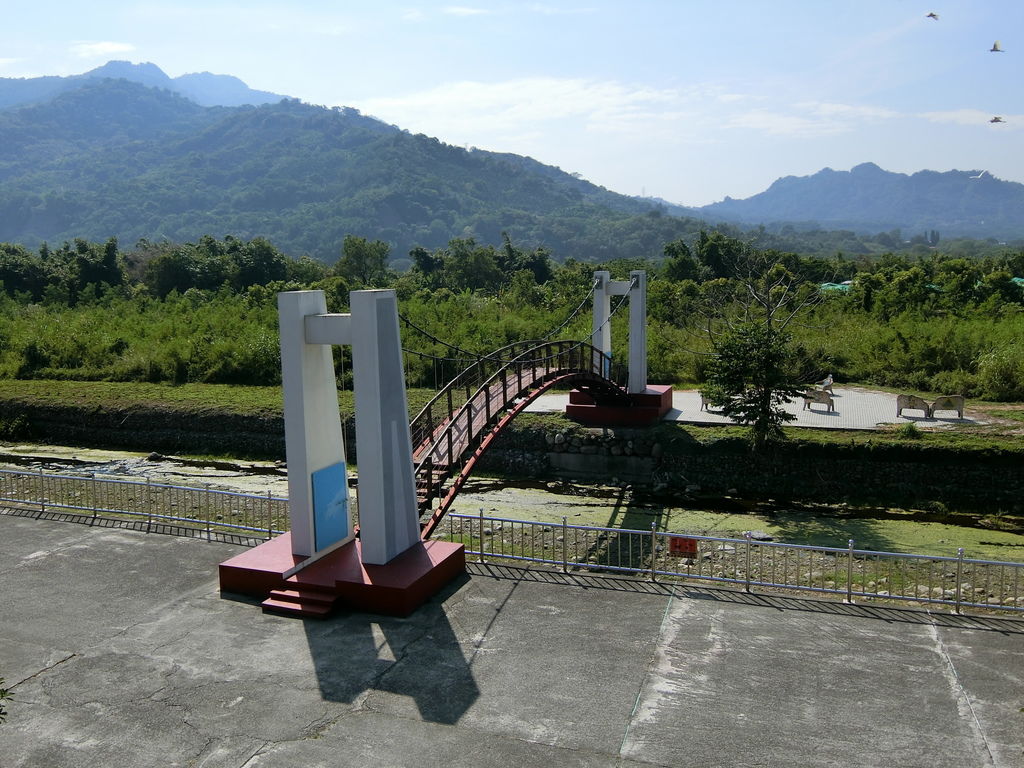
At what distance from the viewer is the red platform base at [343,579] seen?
916 centimetres

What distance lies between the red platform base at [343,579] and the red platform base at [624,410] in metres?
9.67

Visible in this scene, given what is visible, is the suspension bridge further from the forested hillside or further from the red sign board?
the forested hillside

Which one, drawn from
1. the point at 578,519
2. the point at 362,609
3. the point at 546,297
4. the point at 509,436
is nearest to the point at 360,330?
the point at 362,609

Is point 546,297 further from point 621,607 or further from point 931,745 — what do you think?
point 931,745

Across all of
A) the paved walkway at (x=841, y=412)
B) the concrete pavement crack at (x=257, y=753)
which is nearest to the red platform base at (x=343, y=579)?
the concrete pavement crack at (x=257, y=753)

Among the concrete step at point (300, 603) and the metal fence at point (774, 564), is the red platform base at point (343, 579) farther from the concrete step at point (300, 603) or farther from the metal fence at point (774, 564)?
the metal fence at point (774, 564)

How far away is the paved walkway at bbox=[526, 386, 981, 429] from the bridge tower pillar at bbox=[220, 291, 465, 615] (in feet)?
30.6

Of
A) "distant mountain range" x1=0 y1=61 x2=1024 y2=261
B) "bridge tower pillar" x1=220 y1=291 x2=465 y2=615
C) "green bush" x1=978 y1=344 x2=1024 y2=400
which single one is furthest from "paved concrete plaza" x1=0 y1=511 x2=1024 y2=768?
"distant mountain range" x1=0 y1=61 x2=1024 y2=261

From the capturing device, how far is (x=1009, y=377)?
2159cm

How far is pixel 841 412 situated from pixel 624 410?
5.24 metres

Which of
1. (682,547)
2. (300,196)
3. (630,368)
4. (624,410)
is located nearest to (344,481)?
(682,547)

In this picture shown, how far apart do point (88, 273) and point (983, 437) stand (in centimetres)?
4243

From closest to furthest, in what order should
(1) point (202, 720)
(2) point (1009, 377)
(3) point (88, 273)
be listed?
(1) point (202, 720), (2) point (1009, 377), (3) point (88, 273)

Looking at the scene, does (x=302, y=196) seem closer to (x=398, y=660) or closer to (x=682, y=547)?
(x=682, y=547)
